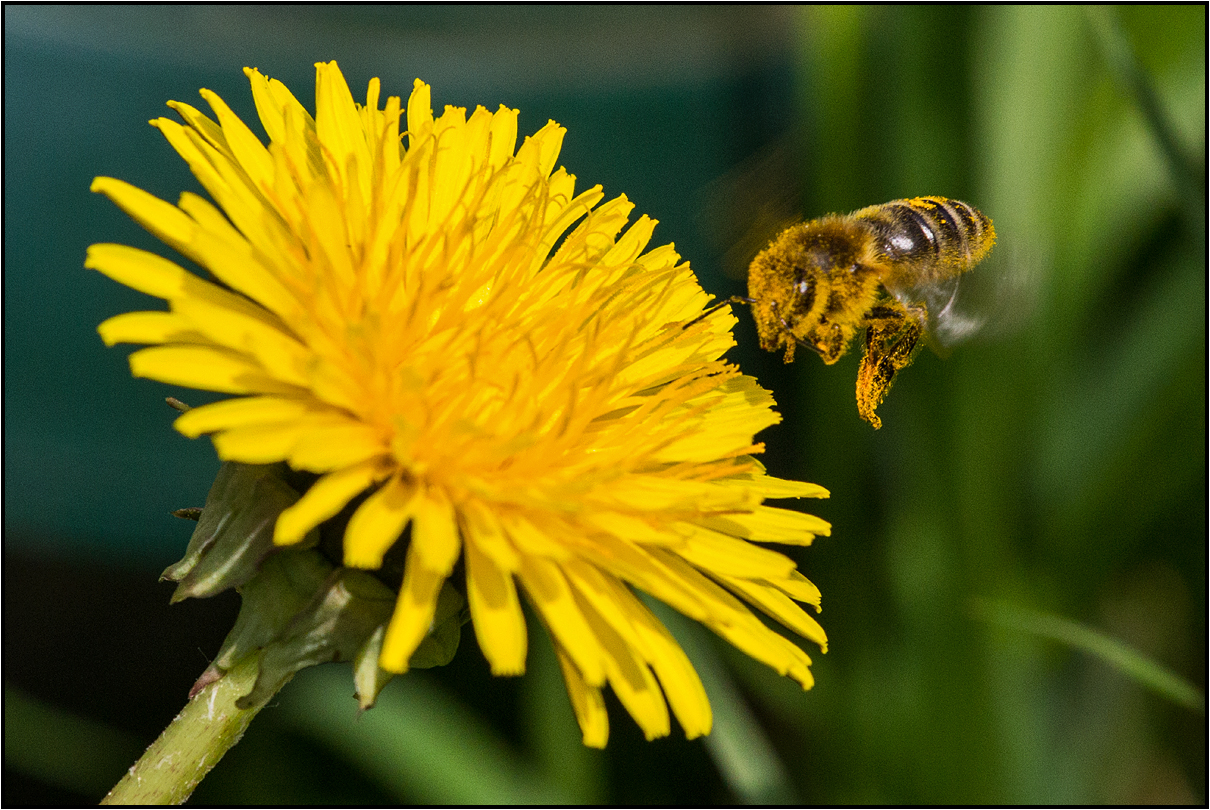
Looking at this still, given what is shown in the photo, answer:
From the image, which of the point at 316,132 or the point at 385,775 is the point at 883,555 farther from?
the point at 316,132

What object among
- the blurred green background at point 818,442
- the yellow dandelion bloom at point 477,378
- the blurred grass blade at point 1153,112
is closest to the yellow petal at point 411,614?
the yellow dandelion bloom at point 477,378

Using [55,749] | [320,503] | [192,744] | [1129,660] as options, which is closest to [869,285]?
[1129,660]

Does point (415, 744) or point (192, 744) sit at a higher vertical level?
point (192, 744)

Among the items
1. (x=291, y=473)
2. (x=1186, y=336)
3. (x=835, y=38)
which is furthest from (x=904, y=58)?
(x=291, y=473)

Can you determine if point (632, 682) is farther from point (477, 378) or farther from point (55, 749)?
point (55, 749)

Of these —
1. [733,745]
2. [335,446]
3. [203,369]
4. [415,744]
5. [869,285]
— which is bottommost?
[733,745]
